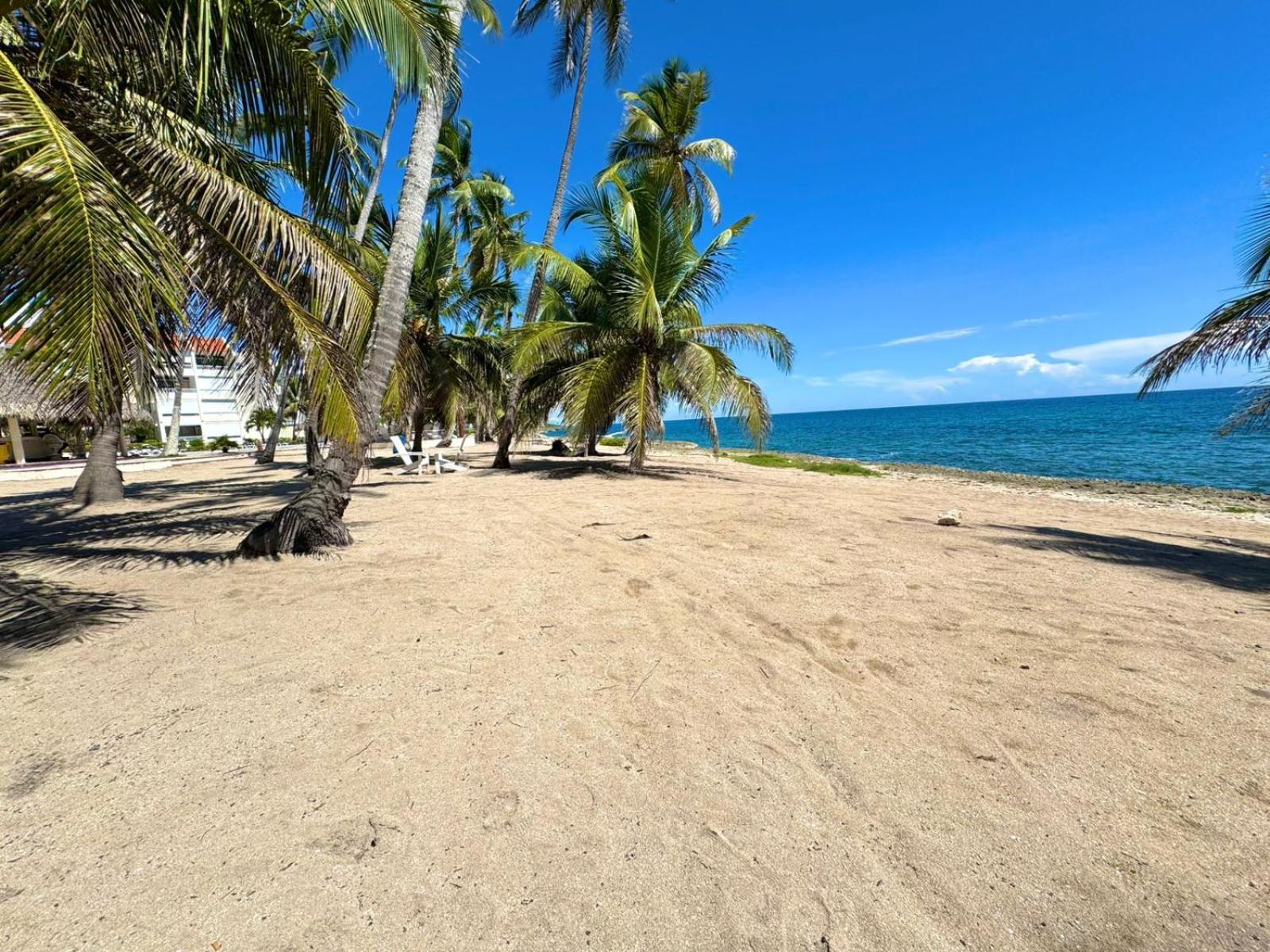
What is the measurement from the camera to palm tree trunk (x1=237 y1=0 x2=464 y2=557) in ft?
15.3

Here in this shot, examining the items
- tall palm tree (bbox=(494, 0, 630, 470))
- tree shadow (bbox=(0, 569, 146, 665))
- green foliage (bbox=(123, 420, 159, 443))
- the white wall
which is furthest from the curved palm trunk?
the white wall

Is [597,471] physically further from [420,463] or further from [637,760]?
[637,760]

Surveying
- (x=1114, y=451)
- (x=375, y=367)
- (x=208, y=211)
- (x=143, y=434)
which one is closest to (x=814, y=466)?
(x=375, y=367)

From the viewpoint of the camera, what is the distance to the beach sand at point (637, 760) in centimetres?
138

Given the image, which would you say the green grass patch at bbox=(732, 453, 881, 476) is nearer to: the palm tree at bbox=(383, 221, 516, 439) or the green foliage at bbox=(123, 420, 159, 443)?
the palm tree at bbox=(383, 221, 516, 439)

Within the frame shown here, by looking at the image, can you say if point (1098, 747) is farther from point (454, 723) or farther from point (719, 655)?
point (454, 723)

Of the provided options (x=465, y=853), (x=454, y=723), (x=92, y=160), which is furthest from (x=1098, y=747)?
(x=92, y=160)

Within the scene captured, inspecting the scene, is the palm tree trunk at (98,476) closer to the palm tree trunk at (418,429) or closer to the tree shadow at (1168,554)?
the palm tree trunk at (418,429)

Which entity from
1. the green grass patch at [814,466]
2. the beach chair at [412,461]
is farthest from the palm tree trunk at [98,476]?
the green grass patch at [814,466]

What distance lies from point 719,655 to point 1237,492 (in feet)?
52.4

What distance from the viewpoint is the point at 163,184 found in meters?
3.68

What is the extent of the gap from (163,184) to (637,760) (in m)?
4.98

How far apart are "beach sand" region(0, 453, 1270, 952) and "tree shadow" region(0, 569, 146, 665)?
44 mm

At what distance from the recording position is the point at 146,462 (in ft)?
60.7
